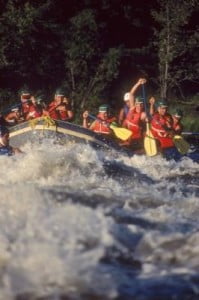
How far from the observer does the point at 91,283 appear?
Result: 580 centimetres

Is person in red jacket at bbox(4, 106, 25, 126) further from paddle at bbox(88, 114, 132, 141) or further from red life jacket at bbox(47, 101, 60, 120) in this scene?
paddle at bbox(88, 114, 132, 141)

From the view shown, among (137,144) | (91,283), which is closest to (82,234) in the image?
(91,283)

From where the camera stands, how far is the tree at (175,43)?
22.9m

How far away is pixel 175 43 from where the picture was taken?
76.8ft

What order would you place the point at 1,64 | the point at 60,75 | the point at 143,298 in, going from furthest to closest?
1. the point at 60,75
2. the point at 1,64
3. the point at 143,298

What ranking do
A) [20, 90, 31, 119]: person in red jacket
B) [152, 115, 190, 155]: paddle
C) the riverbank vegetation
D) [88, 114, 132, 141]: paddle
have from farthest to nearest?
the riverbank vegetation < [20, 90, 31, 119]: person in red jacket < [152, 115, 190, 155]: paddle < [88, 114, 132, 141]: paddle

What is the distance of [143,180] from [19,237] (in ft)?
14.9

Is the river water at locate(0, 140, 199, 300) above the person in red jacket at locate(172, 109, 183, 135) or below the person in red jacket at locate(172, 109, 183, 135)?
above

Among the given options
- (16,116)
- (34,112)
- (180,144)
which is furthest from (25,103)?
(180,144)

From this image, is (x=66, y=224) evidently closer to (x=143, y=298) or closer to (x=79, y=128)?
(x=143, y=298)

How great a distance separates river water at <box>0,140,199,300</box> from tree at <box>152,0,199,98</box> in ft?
44.8

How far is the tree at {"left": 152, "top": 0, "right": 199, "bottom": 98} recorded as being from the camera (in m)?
22.9

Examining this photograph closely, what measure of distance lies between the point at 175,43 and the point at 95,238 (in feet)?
58.0

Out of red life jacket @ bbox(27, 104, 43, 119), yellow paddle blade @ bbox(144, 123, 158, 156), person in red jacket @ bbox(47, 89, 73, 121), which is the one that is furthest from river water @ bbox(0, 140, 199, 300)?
red life jacket @ bbox(27, 104, 43, 119)
